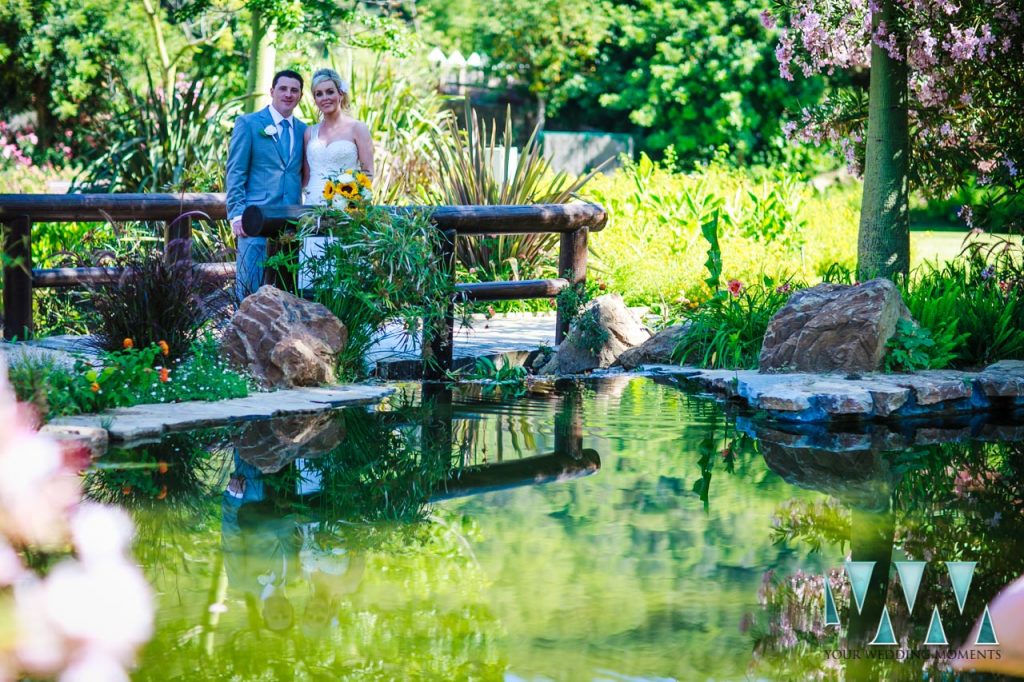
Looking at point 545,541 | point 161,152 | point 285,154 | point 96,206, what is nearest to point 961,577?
point 545,541

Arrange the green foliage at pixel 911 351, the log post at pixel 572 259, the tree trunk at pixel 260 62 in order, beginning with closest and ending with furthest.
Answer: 1. the green foliage at pixel 911 351
2. the log post at pixel 572 259
3. the tree trunk at pixel 260 62

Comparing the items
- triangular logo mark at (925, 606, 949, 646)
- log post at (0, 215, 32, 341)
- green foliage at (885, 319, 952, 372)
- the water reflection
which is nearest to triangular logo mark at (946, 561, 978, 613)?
the water reflection

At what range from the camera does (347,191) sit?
762 centimetres

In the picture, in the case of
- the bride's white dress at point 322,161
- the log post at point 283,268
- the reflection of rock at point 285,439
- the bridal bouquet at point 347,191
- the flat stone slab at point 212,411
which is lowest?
the reflection of rock at point 285,439

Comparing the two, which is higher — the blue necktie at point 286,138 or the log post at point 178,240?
the blue necktie at point 286,138

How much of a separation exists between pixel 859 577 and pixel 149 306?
4422mm

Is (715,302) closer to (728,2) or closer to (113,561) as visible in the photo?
(113,561)

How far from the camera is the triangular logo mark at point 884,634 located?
360 cm

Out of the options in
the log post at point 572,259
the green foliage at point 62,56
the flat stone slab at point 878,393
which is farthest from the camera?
the green foliage at point 62,56

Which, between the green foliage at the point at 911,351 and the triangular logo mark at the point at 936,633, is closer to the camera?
the triangular logo mark at the point at 936,633

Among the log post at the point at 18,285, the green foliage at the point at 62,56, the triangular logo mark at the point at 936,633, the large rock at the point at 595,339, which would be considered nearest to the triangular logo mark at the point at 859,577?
the triangular logo mark at the point at 936,633

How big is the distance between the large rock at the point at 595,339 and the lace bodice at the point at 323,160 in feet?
6.29

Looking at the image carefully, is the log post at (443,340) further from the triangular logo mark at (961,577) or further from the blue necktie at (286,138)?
the triangular logo mark at (961,577)

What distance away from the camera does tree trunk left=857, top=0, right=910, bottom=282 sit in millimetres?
8836
